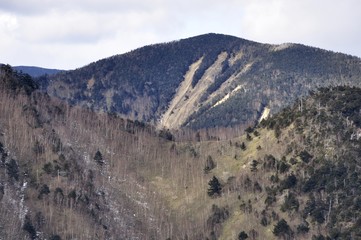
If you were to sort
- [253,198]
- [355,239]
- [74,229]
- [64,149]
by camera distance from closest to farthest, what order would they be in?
1. [355,239]
2. [74,229]
3. [253,198]
4. [64,149]

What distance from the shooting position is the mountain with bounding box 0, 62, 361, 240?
526 ft

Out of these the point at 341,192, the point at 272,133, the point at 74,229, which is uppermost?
the point at 272,133

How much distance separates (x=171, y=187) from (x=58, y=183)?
3734cm

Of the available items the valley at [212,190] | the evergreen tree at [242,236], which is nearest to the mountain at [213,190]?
the valley at [212,190]

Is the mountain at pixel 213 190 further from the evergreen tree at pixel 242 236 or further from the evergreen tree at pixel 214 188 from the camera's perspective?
the evergreen tree at pixel 242 236

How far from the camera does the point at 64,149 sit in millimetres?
194375

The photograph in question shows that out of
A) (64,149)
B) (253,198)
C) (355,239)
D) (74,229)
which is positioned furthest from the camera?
(64,149)

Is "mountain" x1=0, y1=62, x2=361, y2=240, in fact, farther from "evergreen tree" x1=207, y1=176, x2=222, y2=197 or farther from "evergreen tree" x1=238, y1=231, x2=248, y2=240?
"evergreen tree" x1=238, y1=231, x2=248, y2=240

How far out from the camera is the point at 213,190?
616 feet

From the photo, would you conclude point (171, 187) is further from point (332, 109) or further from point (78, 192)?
point (332, 109)

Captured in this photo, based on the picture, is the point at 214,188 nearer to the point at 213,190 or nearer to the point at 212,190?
the point at 213,190

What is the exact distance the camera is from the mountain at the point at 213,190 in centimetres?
16038

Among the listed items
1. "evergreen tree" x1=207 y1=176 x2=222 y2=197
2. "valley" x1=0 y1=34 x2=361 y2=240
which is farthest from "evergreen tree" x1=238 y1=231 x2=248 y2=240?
"evergreen tree" x1=207 y1=176 x2=222 y2=197

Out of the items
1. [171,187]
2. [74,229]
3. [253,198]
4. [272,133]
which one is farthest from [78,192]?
[272,133]
